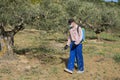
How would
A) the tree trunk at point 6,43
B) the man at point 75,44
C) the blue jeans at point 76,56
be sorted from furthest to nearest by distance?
the tree trunk at point 6,43 → the blue jeans at point 76,56 → the man at point 75,44

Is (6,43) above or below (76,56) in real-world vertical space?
above

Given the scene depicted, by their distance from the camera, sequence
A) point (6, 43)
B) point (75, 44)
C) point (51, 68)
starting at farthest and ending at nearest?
point (6, 43)
point (51, 68)
point (75, 44)

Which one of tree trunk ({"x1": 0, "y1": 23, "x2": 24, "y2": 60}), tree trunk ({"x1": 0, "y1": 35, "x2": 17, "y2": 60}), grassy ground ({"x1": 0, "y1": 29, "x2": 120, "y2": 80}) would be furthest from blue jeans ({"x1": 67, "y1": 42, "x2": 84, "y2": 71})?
tree trunk ({"x1": 0, "y1": 35, "x2": 17, "y2": 60})

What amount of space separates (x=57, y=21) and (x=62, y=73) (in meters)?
2.04

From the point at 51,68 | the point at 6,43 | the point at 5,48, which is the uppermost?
the point at 6,43

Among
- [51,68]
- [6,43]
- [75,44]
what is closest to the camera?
[75,44]

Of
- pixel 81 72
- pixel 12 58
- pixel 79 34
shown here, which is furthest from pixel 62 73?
pixel 12 58

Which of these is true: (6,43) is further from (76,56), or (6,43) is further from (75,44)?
(75,44)

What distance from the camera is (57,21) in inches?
488

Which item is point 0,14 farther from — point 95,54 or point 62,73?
point 95,54

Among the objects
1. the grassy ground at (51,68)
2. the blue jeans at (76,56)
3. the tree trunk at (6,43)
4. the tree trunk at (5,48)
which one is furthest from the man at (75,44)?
the tree trunk at (5,48)

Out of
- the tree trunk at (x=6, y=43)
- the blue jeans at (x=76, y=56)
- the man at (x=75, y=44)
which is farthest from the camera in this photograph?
the tree trunk at (x=6, y=43)

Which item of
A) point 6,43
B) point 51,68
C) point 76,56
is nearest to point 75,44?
point 76,56

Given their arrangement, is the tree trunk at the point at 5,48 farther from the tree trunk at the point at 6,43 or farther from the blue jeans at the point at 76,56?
the blue jeans at the point at 76,56
